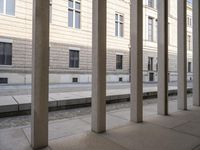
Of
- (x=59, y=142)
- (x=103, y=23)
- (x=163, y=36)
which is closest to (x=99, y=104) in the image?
(x=59, y=142)

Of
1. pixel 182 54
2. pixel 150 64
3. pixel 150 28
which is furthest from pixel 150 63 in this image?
pixel 182 54

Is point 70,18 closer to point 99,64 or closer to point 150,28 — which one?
point 150,28

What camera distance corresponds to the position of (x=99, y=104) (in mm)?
3395

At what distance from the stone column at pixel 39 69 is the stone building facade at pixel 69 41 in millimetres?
14098

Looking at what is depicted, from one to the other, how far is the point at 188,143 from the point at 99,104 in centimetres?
160

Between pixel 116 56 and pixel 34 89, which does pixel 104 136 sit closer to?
pixel 34 89

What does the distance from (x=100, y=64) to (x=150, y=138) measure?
157 cm

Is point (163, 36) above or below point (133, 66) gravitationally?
above

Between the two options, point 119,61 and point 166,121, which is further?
point 119,61

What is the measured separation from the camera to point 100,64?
133 inches

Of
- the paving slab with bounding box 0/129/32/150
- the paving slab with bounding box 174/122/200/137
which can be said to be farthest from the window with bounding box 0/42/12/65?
the paving slab with bounding box 174/122/200/137

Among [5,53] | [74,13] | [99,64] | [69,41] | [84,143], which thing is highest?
[74,13]

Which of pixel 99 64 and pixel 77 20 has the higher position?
pixel 77 20

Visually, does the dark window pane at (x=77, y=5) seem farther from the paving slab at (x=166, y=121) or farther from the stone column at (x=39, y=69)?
the stone column at (x=39, y=69)
